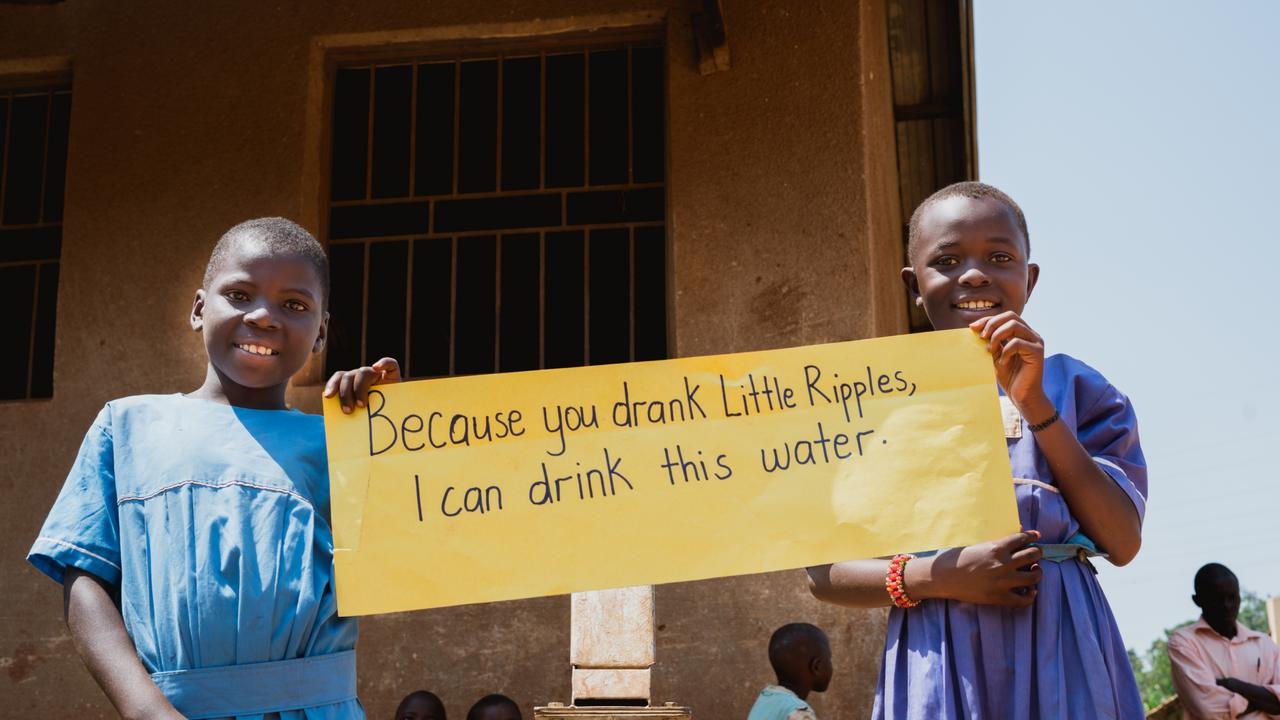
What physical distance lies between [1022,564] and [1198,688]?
179 inches

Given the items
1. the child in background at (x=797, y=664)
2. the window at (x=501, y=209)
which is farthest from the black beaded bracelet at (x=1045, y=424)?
the window at (x=501, y=209)

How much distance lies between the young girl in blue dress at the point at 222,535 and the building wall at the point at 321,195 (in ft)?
9.44

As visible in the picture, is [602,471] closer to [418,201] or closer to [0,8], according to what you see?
[418,201]

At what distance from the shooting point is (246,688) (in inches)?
85.4

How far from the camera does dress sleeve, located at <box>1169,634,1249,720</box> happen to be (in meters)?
6.08

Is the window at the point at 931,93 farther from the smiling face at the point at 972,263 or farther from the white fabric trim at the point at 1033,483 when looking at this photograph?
the white fabric trim at the point at 1033,483

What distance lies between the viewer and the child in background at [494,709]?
4.93 m

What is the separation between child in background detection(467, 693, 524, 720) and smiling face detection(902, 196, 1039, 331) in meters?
3.01

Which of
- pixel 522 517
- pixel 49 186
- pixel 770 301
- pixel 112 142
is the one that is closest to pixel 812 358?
pixel 522 517

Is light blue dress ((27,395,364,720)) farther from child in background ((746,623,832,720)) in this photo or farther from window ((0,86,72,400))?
window ((0,86,72,400))

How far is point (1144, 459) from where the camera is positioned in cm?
235

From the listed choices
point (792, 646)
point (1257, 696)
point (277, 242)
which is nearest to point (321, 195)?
point (792, 646)

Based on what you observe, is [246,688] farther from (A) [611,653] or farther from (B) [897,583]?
(A) [611,653]

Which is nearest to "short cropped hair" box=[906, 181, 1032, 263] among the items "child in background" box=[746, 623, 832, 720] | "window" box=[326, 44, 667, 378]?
"child in background" box=[746, 623, 832, 720]
